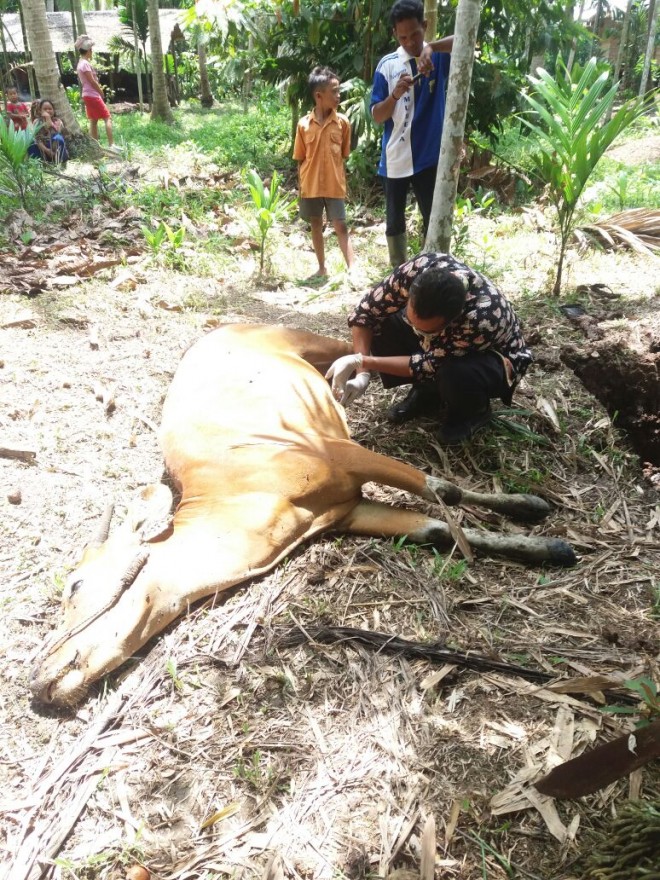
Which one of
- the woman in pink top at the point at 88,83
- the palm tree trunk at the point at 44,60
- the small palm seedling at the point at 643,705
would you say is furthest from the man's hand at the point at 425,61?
the woman in pink top at the point at 88,83

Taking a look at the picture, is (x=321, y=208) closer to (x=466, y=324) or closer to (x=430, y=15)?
(x=430, y=15)

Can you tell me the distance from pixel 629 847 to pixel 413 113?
512 centimetres

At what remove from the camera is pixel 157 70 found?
526 inches

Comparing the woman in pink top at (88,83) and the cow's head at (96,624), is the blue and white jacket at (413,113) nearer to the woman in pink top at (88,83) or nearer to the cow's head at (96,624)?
the cow's head at (96,624)

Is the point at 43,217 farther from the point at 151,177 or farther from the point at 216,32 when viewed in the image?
the point at 216,32

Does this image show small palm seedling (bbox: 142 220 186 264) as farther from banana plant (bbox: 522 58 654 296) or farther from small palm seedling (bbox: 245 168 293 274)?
banana plant (bbox: 522 58 654 296)

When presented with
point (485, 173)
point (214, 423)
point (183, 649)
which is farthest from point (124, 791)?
point (485, 173)

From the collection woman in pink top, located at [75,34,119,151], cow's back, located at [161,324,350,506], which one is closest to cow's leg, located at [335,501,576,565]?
cow's back, located at [161,324,350,506]

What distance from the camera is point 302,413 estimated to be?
11.1 feet

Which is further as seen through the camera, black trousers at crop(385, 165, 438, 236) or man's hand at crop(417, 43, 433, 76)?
black trousers at crop(385, 165, 438, 236)

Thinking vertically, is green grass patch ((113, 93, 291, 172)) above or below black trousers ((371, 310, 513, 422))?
above

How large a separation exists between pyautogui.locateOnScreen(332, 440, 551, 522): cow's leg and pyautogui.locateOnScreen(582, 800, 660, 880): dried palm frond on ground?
157cm

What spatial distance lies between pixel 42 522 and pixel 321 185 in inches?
167

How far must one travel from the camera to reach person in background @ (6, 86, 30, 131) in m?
11.0
